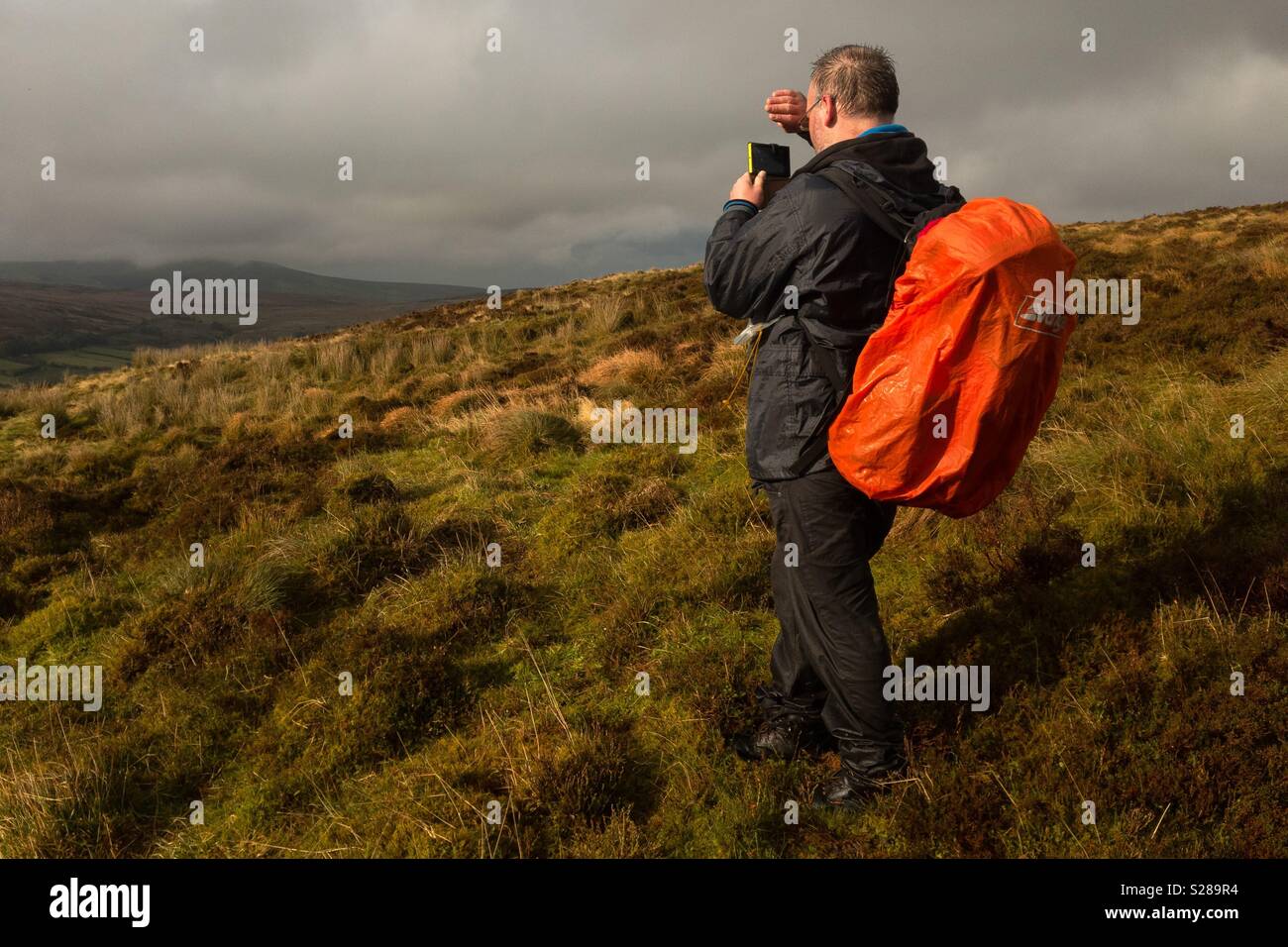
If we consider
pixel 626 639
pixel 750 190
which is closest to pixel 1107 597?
pixel 626 639

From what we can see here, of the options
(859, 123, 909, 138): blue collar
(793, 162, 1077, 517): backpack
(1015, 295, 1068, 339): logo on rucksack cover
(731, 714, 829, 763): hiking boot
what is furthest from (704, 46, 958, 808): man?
(1015, 295, 1068, 339): logo on rucksack cover

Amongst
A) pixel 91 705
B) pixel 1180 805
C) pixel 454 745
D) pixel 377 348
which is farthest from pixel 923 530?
pixel 377 348

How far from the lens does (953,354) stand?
2.23 meters

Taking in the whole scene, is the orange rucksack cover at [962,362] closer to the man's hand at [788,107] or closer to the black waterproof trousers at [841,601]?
the black waterproof trousers at [841,601]

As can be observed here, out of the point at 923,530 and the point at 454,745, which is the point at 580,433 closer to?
the point at 923,530

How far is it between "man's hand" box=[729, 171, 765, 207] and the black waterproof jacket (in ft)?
0.20

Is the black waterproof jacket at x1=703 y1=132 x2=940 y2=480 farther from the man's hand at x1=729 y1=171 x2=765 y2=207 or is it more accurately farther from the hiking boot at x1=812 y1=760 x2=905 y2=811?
the hiking boot at x1=812 y1=760 x2=905 y2=811

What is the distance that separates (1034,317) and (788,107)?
55.3 inches

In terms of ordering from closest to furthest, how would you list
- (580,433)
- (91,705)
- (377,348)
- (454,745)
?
(454,745), (91,705), (580,433), (377,348)

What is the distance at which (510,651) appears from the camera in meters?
4.38

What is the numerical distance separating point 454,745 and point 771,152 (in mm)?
3128

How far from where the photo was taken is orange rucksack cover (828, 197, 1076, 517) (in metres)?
2.21

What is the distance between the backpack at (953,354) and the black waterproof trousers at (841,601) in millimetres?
287

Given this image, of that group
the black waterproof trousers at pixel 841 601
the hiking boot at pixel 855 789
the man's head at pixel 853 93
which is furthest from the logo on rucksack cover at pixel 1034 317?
the hiking boot at pixel 855 789
